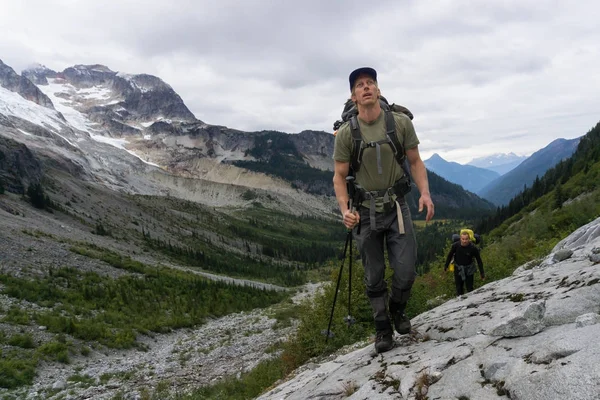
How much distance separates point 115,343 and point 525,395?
2586 cm

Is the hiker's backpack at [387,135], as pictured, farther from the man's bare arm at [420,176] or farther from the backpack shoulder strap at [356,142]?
the man's bare arm at [420,176]

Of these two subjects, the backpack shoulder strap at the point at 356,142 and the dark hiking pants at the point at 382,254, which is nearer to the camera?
the backpack shoulder strap at the point at 356,142

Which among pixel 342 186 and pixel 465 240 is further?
pixel 465 240

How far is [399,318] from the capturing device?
6.84 metres

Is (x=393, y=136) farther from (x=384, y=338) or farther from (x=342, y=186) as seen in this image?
(x=384, y=338)

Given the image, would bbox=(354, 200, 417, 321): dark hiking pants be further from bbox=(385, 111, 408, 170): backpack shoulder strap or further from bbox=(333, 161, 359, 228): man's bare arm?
bbox=(385, 111, 408, 170): backpack shoulder strap

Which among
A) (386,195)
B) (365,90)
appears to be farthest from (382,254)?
(365,90)

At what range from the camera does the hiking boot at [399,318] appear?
671 cm

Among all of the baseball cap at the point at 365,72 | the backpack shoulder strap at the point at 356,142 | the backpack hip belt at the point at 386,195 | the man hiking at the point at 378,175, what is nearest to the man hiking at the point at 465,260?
the man hiking at the point at 378,175

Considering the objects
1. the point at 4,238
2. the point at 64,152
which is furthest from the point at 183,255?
the point at 64,152

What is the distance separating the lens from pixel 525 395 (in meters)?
3.33

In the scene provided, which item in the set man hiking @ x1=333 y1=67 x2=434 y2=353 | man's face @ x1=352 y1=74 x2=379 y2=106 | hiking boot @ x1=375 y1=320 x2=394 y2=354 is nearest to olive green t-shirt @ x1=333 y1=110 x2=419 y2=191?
man hiking @ x1=333 y1=67 x2=434 y2=353

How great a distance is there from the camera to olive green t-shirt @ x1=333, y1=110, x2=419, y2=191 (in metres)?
5.95

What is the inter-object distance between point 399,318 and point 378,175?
9.07ft
